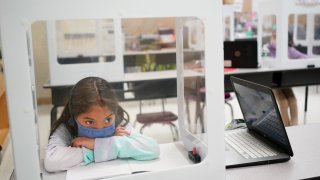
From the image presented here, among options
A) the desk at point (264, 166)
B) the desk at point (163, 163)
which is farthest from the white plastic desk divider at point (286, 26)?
the desk at point (163, 163)

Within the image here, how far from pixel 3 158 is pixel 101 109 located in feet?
8.21

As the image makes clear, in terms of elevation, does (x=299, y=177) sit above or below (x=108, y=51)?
below

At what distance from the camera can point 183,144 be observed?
1.20 metres

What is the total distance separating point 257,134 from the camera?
1.37 meters

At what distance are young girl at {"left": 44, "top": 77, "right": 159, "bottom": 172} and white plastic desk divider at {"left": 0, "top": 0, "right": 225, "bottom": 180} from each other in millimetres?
209

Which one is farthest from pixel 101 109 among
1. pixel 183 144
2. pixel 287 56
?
pixel 287 56

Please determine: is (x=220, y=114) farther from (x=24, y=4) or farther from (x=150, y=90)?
(x=150, y=90)

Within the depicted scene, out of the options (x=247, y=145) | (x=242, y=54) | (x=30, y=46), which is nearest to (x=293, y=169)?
(x=247, y=145)

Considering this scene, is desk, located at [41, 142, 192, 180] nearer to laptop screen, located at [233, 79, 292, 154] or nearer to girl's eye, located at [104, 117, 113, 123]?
girl's eye, located at [104, 117, 113, 123]

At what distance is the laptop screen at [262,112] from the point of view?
1.12 metres

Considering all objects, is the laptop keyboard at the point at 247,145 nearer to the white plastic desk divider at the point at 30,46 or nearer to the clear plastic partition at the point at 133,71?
the clear plastic partition at the point at 133,71

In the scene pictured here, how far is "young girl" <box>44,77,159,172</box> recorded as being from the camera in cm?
102

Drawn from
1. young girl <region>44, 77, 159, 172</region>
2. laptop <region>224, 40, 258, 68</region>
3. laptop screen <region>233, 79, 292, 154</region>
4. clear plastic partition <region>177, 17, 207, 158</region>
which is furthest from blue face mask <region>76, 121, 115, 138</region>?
laptop <region>224, 40, 258, 68</region>

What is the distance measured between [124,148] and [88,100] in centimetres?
19
